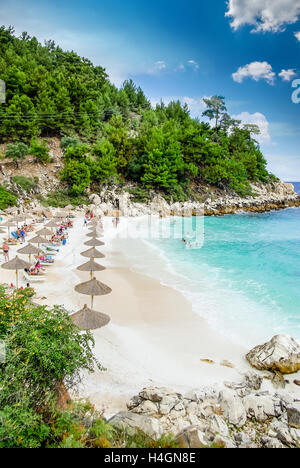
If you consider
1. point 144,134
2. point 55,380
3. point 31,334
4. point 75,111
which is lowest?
point 55,380

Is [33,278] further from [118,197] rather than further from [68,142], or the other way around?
[68,142]

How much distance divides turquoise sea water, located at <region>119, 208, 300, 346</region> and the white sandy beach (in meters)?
1.27

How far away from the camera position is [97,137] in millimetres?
48844

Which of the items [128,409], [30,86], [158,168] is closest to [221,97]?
[158,168]

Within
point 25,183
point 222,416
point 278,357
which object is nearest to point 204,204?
point 25,183

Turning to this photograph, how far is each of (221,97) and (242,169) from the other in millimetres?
19374

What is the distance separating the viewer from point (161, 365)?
374 inches

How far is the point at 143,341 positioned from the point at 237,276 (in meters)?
11.1

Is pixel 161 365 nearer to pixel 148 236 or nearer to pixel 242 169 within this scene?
pixel 148 236

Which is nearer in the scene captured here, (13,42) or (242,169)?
(242,169)

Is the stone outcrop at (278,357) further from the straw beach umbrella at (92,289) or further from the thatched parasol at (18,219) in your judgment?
the thatched parasol at (18,219)

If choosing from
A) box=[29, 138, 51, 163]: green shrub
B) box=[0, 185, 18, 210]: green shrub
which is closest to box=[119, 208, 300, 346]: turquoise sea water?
box=[0, 185, 18, 210]: green shrub

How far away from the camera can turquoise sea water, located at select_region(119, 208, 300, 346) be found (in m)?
13.2

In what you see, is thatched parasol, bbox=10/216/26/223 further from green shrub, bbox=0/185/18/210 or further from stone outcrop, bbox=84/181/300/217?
stone outcrop, bbox=84/181/300/217
